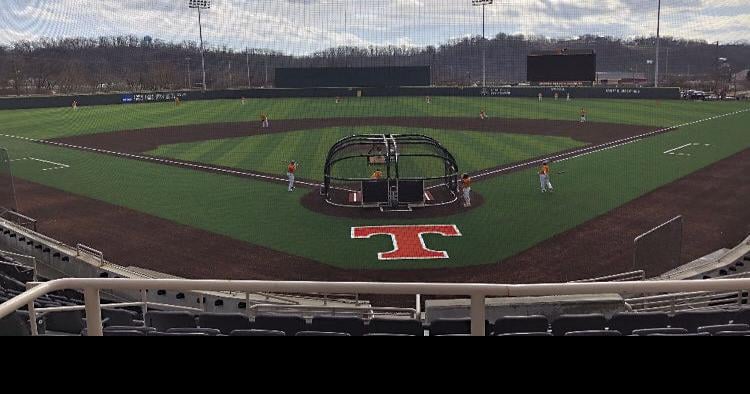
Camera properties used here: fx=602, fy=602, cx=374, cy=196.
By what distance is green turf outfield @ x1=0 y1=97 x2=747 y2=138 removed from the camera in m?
49.5

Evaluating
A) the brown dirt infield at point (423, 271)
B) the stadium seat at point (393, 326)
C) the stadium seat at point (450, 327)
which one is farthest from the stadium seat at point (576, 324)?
the brown dirt infield at point (423, 271)

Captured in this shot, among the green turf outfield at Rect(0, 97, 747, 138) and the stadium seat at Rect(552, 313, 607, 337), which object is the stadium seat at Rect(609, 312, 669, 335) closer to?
the stadium seat at Rect(552, 313, 607, 337)

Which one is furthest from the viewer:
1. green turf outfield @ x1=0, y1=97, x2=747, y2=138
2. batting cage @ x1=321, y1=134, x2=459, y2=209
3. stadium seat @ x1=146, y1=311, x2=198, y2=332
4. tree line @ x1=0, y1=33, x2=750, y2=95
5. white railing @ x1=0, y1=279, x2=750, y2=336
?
tree line @ x1=0, y1=33, x2=750, y2=95

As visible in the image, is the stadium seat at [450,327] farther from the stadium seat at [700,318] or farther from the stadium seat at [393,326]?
the stadium seat at [700,318]

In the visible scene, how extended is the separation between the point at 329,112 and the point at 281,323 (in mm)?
52274

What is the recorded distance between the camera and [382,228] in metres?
18.4

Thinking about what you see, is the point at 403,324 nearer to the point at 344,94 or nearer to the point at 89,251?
the point at 89,251

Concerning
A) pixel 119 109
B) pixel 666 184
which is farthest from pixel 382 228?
pixel 119 109

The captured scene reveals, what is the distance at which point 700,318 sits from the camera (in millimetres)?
6941

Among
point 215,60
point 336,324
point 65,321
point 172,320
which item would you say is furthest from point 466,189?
point 215,60

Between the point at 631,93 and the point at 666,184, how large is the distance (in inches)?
1779

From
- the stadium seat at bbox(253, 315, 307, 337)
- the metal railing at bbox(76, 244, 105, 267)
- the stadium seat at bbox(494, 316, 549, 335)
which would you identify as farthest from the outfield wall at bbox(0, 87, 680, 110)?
the stadium seat at bbox(494, 316, 549, 335)

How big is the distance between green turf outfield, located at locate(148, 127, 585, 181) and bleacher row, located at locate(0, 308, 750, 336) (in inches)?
781
